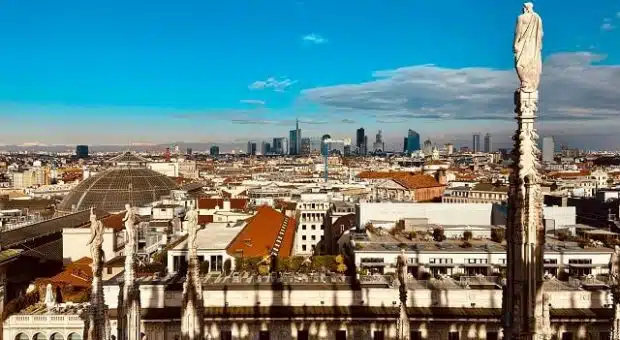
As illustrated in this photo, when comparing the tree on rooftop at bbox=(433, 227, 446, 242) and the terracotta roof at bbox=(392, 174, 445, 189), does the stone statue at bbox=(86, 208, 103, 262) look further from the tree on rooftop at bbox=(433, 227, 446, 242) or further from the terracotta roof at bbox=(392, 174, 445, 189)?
the terracotta roof at bbox=(392, 174, 445, 189)

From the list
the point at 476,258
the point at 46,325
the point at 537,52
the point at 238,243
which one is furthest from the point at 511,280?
the point at 238,243

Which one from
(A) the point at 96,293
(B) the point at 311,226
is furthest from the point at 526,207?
(B) the point at 311,226

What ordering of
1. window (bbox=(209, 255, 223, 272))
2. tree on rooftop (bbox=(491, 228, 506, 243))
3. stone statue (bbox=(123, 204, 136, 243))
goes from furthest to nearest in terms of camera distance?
tree on rooftop (bbox=(491, 228, 506, 243))
window (bbox=(209, 255, 223, 272))
stone statue (bbox=(123, 204, 136, 243))

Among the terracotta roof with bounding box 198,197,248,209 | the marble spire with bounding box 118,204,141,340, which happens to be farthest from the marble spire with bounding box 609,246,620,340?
the terracotta roof with bounding box 198,197,248,209

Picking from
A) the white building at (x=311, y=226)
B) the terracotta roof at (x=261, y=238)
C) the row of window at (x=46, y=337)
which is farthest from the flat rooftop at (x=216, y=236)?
the white building at (x=311, y=226)

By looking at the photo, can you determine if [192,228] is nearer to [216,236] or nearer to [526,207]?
[526,207]

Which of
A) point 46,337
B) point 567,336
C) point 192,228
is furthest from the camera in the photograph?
point 46,337

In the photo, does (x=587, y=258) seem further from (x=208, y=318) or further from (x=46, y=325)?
(x=46, y=325)
